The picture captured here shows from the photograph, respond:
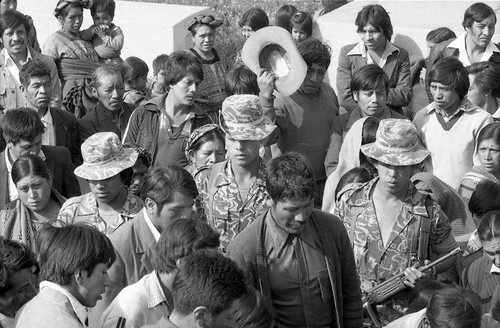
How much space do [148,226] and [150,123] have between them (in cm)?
237

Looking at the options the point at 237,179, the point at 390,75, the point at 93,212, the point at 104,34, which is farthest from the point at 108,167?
the point at 104,34

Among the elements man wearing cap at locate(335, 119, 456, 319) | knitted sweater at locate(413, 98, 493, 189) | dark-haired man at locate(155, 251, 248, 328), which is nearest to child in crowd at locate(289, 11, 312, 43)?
knitted sweater at locate(413, 98, 493, 189)

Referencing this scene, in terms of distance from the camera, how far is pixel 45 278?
16.4ft

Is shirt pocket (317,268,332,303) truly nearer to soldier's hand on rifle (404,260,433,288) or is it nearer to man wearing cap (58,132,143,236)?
soldier's hand on rifle (404,260,433,288)

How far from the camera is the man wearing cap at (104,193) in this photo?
6.77 meters

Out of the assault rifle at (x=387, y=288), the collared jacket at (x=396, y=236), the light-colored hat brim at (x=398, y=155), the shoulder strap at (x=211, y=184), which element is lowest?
the assault rifle at (x=387, y=288)

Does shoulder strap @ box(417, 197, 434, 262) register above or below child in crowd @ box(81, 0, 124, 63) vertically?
below

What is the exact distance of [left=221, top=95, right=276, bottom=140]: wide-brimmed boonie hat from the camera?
6711 mm

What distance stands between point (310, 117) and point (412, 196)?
7.27 feet

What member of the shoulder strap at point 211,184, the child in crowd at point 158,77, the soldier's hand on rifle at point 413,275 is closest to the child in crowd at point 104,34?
the child in crowd at point 158,77

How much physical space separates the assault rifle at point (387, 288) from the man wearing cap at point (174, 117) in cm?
225

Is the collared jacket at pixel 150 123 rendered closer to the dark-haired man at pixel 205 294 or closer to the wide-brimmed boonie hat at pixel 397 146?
the wide-brimmed boonie hat at pixel 397 146

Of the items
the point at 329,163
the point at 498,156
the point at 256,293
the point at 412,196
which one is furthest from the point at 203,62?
the point at 256,293

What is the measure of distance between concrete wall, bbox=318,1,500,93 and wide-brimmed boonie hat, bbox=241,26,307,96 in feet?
10.8
